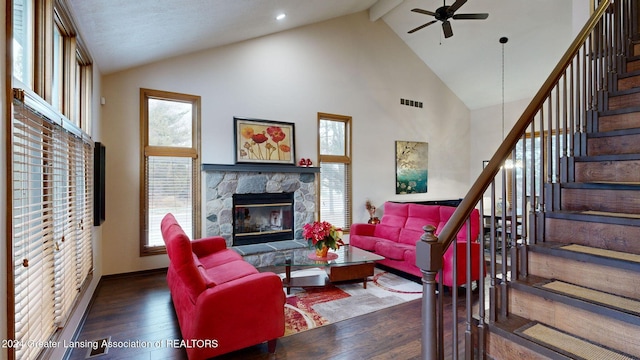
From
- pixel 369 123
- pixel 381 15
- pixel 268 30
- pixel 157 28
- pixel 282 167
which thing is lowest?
pixel 282 167

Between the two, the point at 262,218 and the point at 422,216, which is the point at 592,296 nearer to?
the point at 422,216

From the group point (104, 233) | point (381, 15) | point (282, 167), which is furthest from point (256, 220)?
point (381, 15)

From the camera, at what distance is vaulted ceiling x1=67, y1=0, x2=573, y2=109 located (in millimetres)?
3289

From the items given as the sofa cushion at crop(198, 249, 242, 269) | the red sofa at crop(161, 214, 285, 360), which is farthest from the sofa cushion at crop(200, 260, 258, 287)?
the red sofa at crop(161, 214, 285, 360)

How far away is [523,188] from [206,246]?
3.64m

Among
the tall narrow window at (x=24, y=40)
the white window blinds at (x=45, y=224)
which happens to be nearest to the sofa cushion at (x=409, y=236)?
the white window blinds at (x=45, y=224)

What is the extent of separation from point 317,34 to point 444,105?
393 centimetres

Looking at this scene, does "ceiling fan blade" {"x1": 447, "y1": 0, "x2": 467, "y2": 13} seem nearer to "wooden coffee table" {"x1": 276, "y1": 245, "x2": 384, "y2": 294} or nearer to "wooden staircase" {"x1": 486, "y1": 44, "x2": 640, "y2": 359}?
"wooden staircase" {"x1": 486, "y1": 44, "x2": 640, "y2": 359}

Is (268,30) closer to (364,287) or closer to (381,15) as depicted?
(381,15)

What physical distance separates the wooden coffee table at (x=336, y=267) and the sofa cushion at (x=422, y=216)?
1192 millimetres

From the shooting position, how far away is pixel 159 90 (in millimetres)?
4902

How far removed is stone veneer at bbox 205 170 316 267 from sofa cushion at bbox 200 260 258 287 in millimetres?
817

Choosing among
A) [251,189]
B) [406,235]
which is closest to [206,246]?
[251,189]

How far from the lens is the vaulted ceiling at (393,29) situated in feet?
10.8
